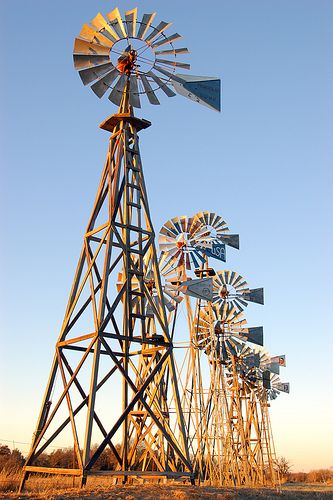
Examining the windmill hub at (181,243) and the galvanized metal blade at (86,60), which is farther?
the windmill hub at (181,243)

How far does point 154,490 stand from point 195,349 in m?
14.5

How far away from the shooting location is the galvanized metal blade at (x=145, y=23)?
17.2 meters

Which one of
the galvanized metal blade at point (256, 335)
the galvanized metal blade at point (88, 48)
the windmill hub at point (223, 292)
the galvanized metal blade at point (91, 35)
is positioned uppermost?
the windmill hub at point (223, 292)

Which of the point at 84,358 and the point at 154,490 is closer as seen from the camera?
the point at 154,490

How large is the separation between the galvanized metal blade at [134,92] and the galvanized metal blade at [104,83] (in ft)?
1.80

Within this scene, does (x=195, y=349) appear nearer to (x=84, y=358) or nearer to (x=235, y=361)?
(x=235, y=361)

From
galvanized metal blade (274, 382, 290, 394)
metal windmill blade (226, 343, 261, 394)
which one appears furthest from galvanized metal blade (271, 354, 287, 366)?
galvanized metal blade (274, 382, 290, 394)

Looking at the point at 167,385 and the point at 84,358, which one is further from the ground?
the point at 167,385

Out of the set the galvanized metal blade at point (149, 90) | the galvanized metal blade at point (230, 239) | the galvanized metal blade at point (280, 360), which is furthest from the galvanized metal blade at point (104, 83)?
the galvanized metal blade at point (280, 360)

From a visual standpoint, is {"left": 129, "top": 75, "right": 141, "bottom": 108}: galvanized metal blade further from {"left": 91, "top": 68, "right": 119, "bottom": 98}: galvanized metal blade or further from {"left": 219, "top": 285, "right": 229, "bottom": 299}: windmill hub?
{"left": 219, "top": 285, "right": 229, "bottom": 299}: windmill hub

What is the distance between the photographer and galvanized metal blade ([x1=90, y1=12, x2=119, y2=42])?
56.2 ft

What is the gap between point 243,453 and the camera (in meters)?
34.1

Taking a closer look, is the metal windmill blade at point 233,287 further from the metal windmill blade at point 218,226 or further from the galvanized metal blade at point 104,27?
the galvanized metal blade at point 104,27

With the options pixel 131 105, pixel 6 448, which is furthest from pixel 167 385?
pixel 131 105
